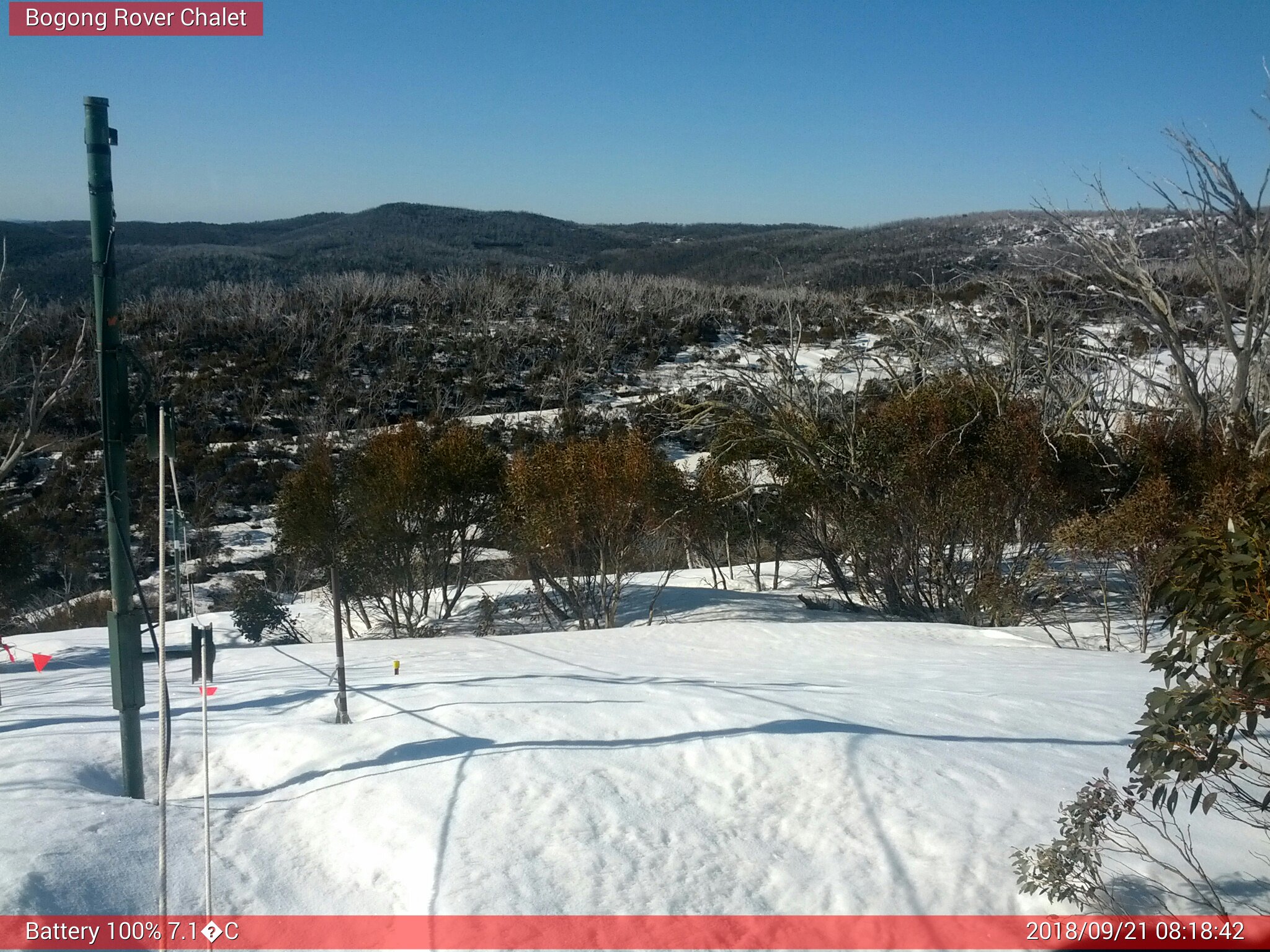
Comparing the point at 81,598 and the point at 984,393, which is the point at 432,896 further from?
the point at 81,598

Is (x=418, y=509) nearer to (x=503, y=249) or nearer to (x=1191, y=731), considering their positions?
(x=1191, y=731)

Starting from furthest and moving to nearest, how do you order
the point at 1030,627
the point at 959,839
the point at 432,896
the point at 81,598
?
1. the point at 81,598
2. the point at 1030,627
3. the point at 959,839
4. the point at 432,896

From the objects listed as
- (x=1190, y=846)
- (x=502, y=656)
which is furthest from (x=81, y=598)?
(x=1190, y=846)

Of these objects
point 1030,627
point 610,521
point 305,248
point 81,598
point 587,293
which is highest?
point 305,248

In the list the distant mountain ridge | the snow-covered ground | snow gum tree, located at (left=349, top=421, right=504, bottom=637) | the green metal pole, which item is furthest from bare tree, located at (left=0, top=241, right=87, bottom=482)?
the snow-covered ground
